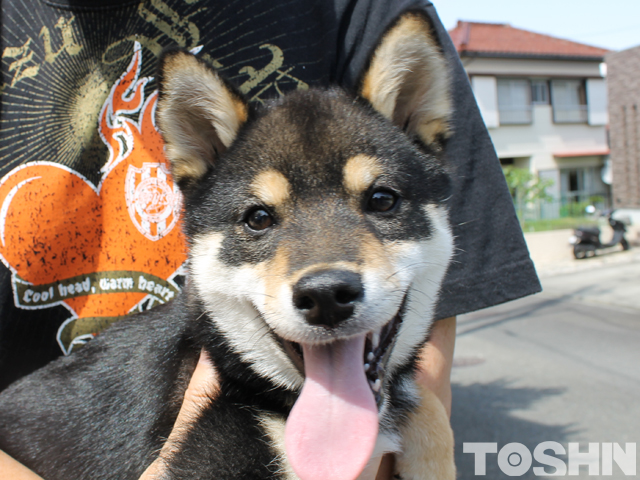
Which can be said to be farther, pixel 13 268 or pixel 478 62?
pixel 478 62

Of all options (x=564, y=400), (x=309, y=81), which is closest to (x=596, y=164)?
(x=564, y=400)

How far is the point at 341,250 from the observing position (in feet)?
5.02

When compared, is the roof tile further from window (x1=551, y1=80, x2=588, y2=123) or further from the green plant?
the green plant

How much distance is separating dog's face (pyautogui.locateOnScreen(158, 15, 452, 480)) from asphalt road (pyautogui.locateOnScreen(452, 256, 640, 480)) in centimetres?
359

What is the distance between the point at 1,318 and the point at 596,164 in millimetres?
36767

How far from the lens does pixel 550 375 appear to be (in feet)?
21.0

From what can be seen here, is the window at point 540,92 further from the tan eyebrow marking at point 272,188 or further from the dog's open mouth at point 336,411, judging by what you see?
the dog's open mouth at point 336,411

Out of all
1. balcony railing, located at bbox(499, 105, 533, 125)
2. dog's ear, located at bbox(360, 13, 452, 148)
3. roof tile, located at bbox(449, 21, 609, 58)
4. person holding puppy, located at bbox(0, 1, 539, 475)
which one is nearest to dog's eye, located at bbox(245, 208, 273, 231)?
person holding puppy, located at bbox(0, 1, 539, 475)

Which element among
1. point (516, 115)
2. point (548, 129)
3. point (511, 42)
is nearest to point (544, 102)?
point (548, 129)

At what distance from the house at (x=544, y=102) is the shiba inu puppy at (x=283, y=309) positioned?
2918 centimetres

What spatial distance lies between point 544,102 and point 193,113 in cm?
3421

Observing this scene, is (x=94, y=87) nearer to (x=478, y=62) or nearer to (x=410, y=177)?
(x=410, y=177)

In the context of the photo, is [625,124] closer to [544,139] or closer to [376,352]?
[544,139]

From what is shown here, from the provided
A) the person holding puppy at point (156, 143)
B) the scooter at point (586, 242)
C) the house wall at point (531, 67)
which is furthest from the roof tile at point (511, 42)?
the person holding puppy at point (156, 143)
